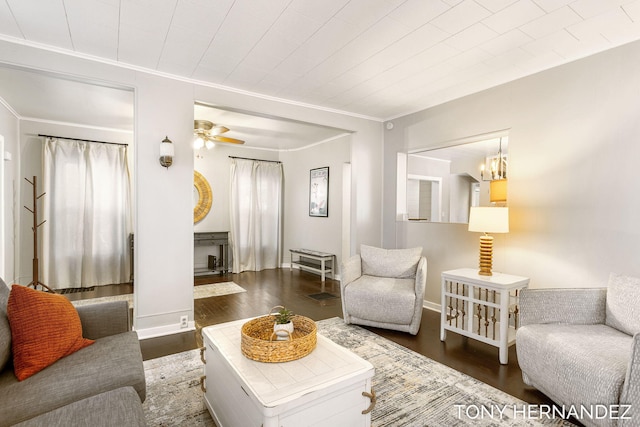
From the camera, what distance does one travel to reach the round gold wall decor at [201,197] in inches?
243

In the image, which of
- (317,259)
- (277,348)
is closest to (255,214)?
(317,259)

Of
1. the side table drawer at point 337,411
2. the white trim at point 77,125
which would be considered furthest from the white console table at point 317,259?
the side table drawer at point 337,411

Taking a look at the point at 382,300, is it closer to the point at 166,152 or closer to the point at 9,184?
the point at 166,152

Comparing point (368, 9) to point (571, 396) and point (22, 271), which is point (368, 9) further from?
point (22, 271)

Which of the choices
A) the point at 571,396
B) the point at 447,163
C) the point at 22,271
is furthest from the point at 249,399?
the point at 22,271

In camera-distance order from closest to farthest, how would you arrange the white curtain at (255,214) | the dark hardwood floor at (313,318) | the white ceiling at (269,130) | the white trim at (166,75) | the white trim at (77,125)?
the dark hardwood floor at (313,318), the white trim at (166,75), the white ceiling at (269,130), the white trim at (77,125), the white curtain at (255,214)

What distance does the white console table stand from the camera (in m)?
5.71

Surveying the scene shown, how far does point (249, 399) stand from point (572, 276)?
9.34ft

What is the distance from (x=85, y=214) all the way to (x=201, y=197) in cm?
184

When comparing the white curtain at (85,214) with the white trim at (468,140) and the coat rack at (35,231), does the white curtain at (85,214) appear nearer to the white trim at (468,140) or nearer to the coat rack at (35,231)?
the coat rack at (35,231)

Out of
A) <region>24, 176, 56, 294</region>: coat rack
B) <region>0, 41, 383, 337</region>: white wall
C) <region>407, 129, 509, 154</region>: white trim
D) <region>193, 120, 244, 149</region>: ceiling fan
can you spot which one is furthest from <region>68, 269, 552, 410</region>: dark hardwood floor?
<region>193, 120, 244, 149</region>: ceiling fan

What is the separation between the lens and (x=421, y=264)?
128 inches

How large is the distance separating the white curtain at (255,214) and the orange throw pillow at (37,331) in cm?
461

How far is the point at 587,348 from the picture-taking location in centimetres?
181
